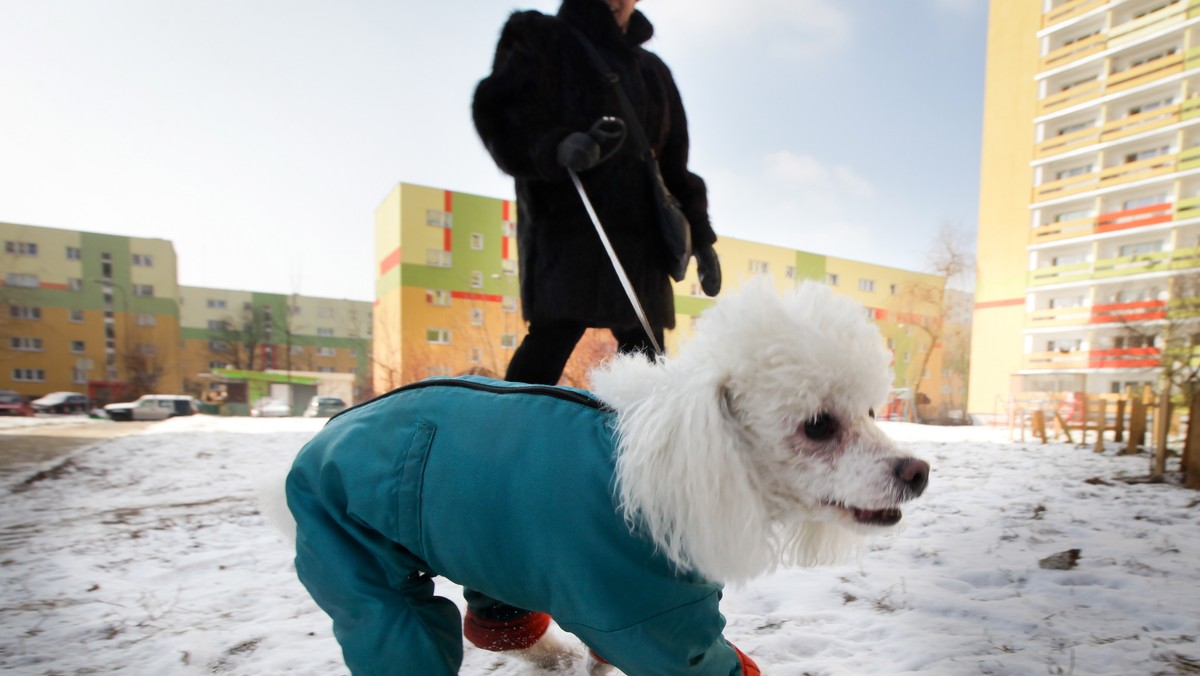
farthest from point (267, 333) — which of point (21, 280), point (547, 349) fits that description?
point (547, 349)

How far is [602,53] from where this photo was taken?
1653 millimetres

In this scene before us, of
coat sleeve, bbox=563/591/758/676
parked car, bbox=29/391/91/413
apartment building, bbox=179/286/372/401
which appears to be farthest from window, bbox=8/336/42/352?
coat sleeve, bbox=563/591/758/676

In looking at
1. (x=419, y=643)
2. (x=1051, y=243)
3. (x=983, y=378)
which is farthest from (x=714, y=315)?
(x=1051, y=243)

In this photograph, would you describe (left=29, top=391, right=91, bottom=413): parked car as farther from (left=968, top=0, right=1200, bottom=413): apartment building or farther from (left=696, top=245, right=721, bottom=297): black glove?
(left=968, top=0, right=1200, bottom=413): apartment building

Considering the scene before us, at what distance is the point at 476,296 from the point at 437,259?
2.24 meters

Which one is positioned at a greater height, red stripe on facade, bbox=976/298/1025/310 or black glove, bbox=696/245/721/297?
red stripe on facade, bbox=976/298/1025/310

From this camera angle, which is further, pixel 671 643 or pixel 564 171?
pixel 564 171

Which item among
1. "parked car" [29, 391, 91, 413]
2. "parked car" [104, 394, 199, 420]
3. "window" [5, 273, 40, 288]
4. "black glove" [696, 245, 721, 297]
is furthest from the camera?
"parked car" [29, 391, 91, 413]

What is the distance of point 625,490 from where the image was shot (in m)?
0.81

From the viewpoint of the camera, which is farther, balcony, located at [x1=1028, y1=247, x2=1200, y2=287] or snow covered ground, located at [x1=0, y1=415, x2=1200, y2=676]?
balcony, located at [x1=1028, y1=247, x2=1200, y2=287]

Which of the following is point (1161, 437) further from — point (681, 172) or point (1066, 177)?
point (1066, 177)

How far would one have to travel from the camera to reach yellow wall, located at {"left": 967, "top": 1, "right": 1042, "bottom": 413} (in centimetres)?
1464

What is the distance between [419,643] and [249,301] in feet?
131

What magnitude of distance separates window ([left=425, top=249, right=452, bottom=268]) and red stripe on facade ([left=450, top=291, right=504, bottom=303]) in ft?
4.22
